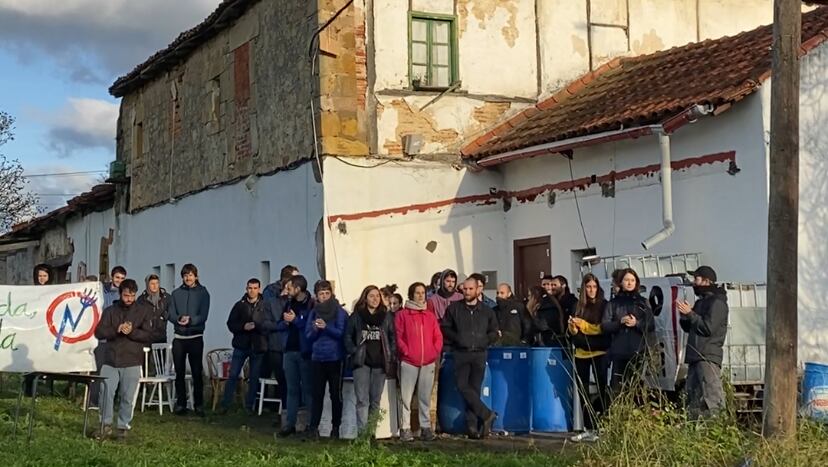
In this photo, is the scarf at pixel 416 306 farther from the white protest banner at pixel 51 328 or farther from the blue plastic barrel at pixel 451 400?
the white protest banner at pixel 51 328

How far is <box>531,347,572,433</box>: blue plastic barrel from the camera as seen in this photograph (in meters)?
12.3

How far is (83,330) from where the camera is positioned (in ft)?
45.8

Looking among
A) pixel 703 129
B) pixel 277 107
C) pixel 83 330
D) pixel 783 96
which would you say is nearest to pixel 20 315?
pixel 83 330

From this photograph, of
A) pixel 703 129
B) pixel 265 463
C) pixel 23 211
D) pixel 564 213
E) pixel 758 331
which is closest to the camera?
pixel 265 463

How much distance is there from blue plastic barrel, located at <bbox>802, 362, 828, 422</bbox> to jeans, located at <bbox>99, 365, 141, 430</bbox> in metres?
7.02

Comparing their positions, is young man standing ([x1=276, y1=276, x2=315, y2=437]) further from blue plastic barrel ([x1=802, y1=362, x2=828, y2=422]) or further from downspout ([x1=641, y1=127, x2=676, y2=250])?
blue plastic barrel ([x1=802, y1=362, x2=828, y2=422])

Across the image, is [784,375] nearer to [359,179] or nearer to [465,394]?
[465,394]

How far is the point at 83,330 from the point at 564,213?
22.3 feet

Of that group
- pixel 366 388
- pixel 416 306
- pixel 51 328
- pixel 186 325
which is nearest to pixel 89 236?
pixel 186 325

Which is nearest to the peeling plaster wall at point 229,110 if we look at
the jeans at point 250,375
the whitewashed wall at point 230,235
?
the whitewashed wall at point 230,235

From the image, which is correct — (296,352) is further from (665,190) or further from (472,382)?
(665,190)

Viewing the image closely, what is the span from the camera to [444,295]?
1348cm

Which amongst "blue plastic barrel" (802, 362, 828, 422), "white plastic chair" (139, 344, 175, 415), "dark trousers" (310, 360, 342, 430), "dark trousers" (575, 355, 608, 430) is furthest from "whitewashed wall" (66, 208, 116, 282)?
"blue plastic barrel" (802, 362, 828, 422)

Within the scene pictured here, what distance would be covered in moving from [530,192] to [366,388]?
5.53m
